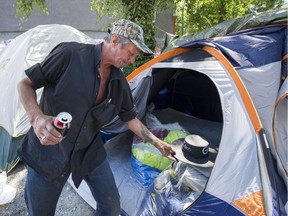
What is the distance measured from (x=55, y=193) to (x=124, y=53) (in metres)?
0.83

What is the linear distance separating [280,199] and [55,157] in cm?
130

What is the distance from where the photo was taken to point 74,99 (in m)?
1.30

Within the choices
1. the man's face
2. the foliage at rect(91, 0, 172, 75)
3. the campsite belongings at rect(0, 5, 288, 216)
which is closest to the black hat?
the campsite belongings at rect(0, 5, 288, 216)

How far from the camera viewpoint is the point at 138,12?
12.6ft

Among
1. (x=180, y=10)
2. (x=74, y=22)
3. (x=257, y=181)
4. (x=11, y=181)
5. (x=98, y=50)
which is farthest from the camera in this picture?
(x=74, y=22)

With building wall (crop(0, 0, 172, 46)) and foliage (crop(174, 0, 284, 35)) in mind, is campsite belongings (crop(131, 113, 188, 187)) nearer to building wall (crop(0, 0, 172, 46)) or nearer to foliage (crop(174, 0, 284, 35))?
foliage (crop(174, 0, 284, 35))

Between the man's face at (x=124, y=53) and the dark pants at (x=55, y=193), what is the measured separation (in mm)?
644

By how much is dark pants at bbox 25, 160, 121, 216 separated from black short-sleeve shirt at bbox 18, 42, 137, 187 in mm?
60

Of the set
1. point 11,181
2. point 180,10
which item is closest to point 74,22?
point 180,10

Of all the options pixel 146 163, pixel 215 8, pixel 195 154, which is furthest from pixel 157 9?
pixel 195 154

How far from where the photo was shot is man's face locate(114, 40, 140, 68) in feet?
4.34

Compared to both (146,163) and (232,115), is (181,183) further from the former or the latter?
(232,115)

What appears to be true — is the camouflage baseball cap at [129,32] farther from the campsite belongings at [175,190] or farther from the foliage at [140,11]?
the foliage at [140,11]

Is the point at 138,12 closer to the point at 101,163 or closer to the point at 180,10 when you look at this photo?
the point at 180,10
